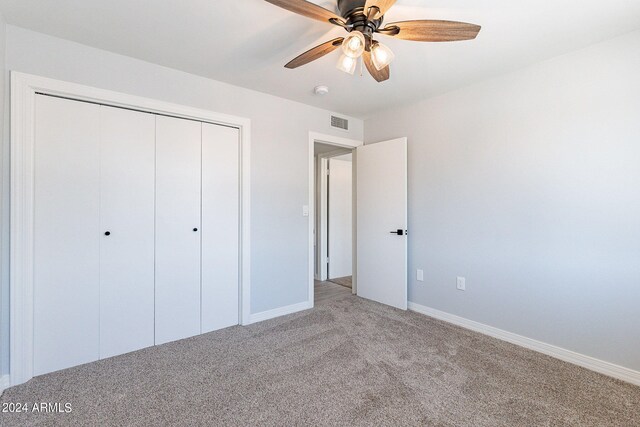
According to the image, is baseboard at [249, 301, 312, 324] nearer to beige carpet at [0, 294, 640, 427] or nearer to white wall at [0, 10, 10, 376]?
beige carpet at [0, 294, 640, 427]

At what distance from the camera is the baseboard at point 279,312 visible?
2.99 m

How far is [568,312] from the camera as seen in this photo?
2.26 m

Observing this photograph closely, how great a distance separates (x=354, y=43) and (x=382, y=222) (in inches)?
89.5

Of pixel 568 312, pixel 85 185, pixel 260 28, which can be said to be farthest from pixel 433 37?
pixel 85 185

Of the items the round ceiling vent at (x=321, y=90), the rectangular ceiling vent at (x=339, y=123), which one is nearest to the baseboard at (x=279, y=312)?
the rectangular ceiling vent at (x=339, y=123)

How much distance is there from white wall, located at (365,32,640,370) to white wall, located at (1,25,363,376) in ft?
4.39

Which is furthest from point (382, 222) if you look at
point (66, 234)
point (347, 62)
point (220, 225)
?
point (66, 234)

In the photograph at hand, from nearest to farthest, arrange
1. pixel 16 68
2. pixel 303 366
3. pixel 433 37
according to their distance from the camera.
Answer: pixel 433 37, pixel 16 68, pixel 303 366

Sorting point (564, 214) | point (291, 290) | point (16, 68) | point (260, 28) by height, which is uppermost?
point (260, 28)

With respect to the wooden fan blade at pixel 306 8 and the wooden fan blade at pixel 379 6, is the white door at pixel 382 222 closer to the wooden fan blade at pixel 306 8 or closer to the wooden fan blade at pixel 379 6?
the wooden fan blade at pixel 379 6

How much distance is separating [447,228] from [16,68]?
3632 millimetres

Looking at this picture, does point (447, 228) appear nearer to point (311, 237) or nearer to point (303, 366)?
point (311, 237)

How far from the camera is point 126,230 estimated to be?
2.35 meters

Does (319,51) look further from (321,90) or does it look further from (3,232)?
(3,232)
